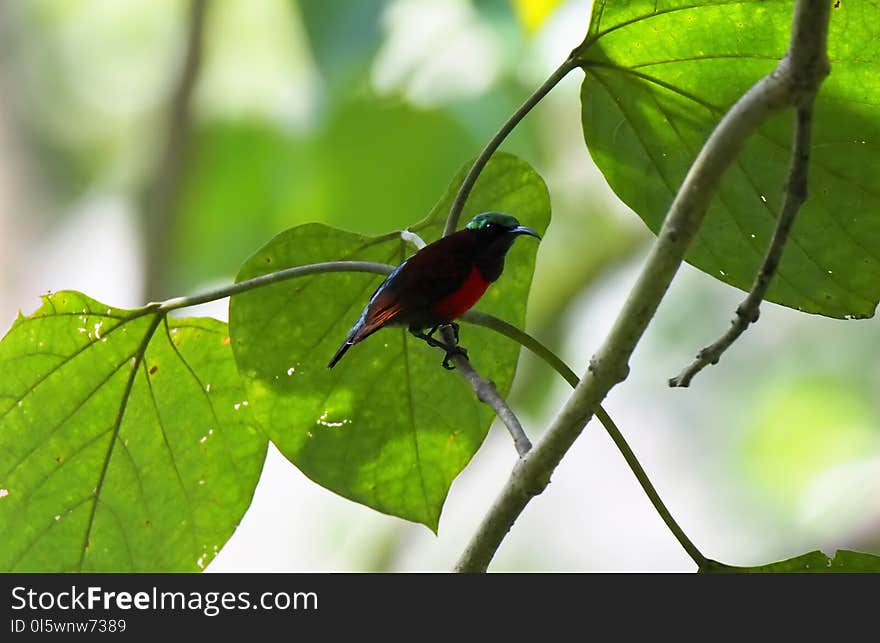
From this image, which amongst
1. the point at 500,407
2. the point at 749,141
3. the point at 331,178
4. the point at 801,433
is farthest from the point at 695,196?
the point at 801,433

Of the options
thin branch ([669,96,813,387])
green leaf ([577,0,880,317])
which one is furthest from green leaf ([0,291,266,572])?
thin branch ([669,96,813,387])

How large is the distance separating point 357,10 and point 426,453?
4.02 metres

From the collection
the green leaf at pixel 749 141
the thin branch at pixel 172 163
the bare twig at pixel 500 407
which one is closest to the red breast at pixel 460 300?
the bare twig at pixel 500 407

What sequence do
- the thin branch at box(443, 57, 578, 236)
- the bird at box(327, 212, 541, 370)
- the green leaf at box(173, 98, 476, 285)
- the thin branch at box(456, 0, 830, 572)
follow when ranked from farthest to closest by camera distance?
the green leaf at box(173, 98, 476, 285)
the bird at box(327, 212, 541, 370)
the thin branch at box(443, 57, 578, 236)
the thin branch at box(456, 0, 830, 572)

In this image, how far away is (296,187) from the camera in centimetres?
570

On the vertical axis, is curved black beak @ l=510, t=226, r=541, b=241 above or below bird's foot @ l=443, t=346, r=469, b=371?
above

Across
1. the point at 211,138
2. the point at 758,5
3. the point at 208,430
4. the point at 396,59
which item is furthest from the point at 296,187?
the point at 758,5

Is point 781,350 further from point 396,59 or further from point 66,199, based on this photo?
point 66,199

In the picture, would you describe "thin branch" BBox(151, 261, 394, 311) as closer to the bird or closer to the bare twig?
the bird

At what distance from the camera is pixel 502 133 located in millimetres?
1368

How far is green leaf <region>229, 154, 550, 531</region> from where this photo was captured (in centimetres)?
159

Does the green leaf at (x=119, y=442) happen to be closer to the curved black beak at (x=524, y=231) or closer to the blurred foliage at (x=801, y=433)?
the curved black beak at (x=524, y=231)

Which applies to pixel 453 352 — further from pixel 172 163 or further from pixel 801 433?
pixel 801 433

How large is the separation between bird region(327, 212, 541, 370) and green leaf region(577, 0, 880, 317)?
0.18 m
